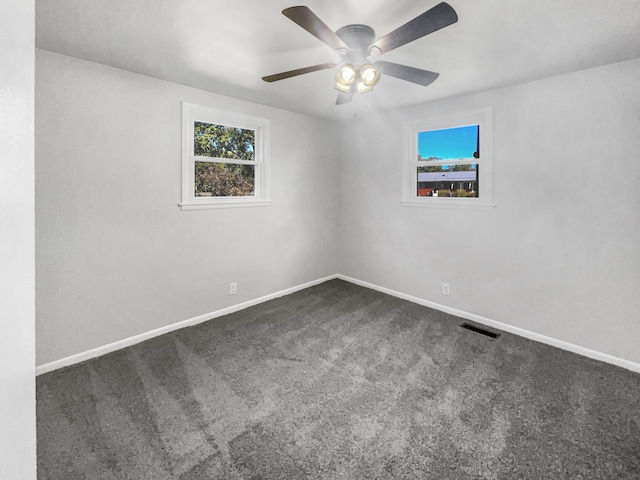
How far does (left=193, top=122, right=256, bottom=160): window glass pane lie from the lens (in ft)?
11.0

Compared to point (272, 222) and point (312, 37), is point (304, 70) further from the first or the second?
point (272, 222)

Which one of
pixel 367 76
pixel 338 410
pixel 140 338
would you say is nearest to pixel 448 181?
pixel 367 76

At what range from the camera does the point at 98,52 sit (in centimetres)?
235

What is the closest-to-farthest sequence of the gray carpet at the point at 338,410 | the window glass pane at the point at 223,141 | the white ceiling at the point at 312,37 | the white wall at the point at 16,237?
the white wall at the point at 16,237 < the gray carpet at the point at 338,410 < the white ceiling at the point at 312,37 < the window glass pane at the point at 223,141

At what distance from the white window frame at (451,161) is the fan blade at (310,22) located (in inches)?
82.0

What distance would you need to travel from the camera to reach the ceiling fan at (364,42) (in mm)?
1503

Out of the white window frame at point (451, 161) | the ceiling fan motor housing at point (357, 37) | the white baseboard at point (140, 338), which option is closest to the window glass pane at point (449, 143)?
the white window frame at point (451, 161)

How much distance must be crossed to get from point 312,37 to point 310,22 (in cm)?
60

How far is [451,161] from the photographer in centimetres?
354

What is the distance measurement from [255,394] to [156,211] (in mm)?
1936

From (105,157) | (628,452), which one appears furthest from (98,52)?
(628,452)

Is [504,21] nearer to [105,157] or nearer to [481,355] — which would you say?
[481,355]

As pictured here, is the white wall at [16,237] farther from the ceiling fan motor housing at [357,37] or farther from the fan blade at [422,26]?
the ceiling fan motor housing at [357,37]

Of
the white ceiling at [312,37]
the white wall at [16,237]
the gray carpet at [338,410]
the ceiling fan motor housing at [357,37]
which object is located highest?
the white ceiling at [312,37]
